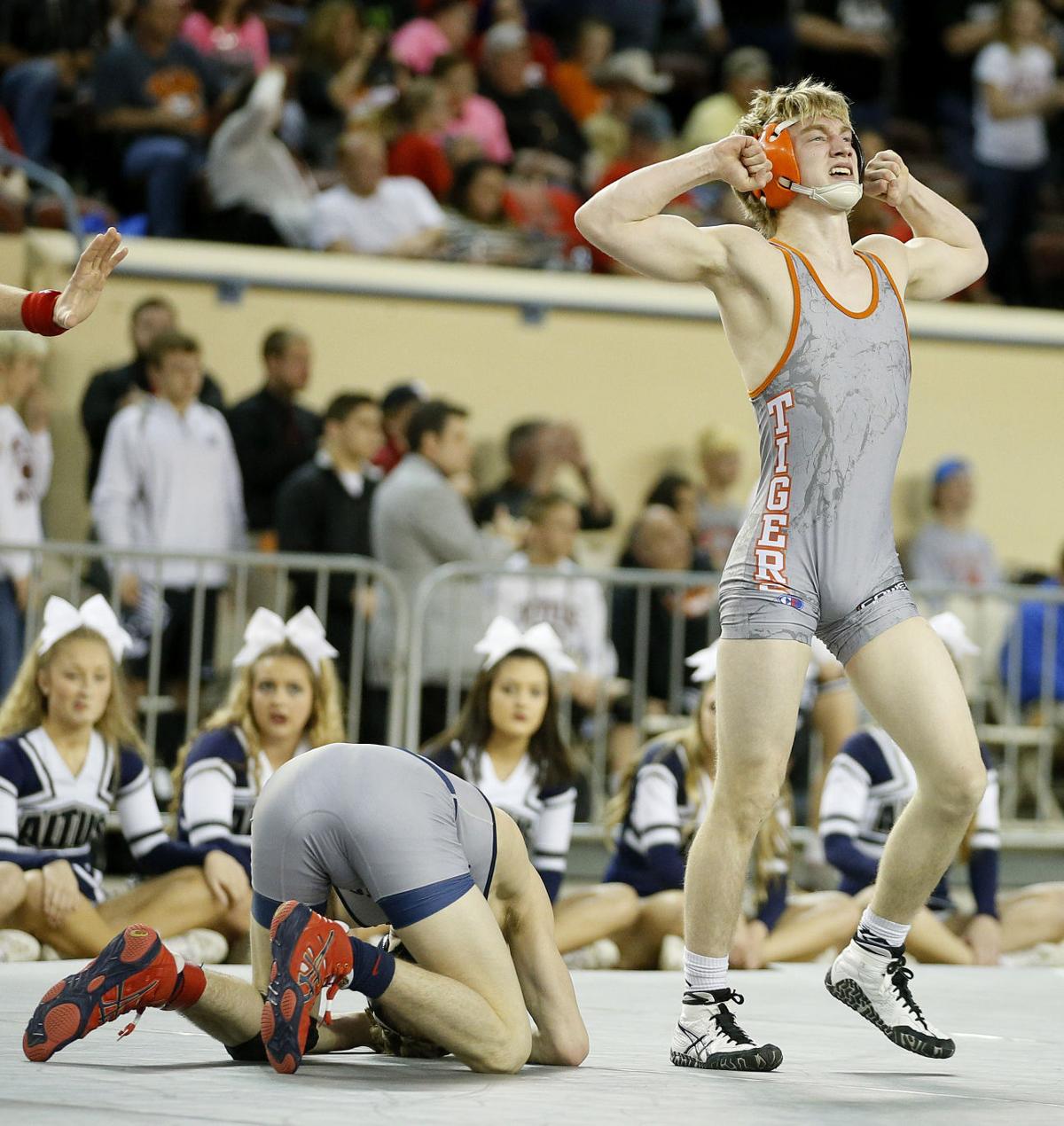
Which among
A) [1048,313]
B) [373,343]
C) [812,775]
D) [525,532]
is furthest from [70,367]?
[1048,313]

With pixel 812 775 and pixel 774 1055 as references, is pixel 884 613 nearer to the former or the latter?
pixel 774 1055

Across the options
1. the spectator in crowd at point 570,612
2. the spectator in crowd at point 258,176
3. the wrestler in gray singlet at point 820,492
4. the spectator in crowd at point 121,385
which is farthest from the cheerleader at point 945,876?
the spectator in crowd at point 258,176

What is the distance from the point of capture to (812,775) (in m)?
7.54

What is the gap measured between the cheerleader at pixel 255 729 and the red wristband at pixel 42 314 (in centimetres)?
244

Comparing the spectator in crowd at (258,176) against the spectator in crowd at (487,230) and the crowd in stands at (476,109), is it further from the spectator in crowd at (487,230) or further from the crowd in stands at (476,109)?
the spectator in crowd at (487,230)

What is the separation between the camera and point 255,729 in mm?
6320

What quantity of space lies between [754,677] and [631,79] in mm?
8895

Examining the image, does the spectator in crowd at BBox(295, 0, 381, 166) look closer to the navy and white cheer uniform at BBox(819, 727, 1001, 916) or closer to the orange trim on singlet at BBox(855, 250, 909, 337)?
the navy and white cheer uniform at BBox(819, 727, 1001, 916)

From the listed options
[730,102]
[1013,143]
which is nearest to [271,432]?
[730,102]

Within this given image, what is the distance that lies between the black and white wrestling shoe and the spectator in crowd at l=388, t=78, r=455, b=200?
7.32m

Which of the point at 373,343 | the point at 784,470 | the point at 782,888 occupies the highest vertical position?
the point at 373,343

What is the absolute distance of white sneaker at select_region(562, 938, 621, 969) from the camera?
21.0 feet

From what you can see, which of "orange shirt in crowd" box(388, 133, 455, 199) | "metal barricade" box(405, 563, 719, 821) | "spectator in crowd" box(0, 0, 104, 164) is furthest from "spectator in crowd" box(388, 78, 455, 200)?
"metal barricade" box(405, 563, 719, 821)

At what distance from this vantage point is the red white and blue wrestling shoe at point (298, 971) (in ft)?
10.7
